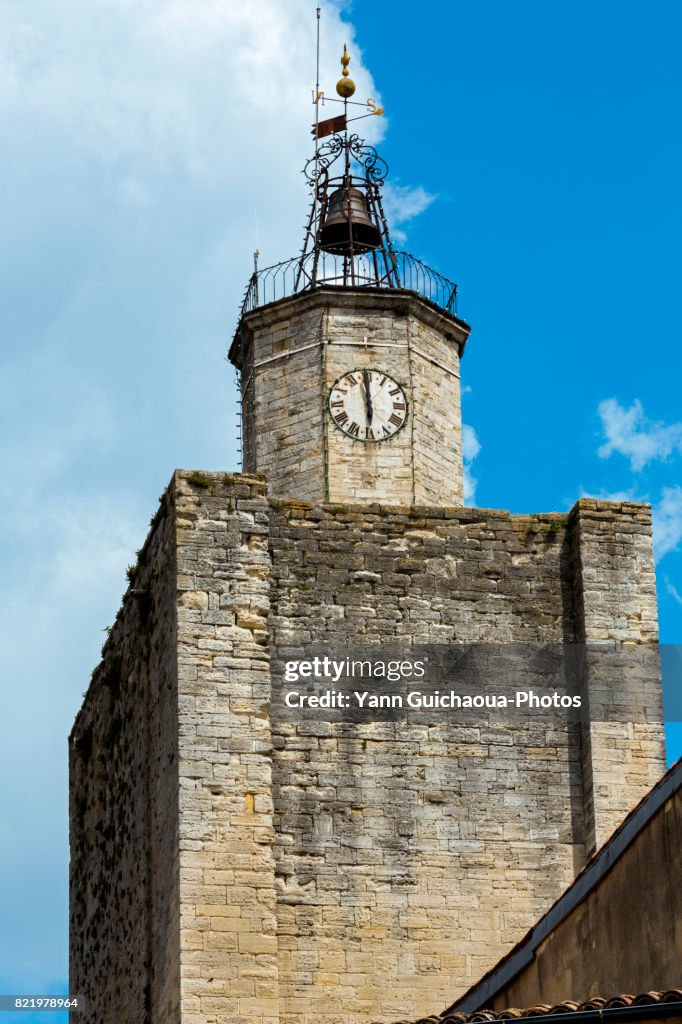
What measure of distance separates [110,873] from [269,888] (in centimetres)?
384

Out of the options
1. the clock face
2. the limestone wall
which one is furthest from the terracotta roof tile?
the clock face

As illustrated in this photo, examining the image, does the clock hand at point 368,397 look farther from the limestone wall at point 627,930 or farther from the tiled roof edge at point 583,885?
the limestone wall at point 627,930

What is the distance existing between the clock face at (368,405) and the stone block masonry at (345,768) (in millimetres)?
2396

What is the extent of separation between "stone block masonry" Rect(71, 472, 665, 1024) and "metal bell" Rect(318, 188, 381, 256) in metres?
5.08

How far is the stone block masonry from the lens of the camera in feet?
63.6

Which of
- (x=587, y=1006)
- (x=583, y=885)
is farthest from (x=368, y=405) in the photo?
(x=587, y=1006)

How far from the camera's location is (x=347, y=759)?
20172 millimetres

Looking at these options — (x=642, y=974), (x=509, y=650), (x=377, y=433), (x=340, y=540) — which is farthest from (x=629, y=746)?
(x=642, y=974)

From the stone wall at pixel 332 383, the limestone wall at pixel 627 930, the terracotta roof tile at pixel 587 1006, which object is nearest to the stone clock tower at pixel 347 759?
the stone wall at pixel 332 383

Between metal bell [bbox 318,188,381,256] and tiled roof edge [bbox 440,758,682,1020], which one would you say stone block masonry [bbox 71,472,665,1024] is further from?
metal bell [bbox 318,188,381,256]

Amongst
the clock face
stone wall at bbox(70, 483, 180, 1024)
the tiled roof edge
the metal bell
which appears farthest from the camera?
the metal bell

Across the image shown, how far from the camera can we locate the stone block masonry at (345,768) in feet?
63.6

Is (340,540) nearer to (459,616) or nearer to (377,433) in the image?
(459,616)

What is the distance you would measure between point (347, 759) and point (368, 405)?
14.9 feet
